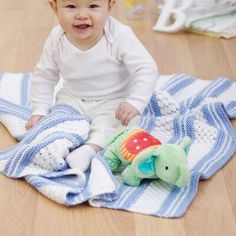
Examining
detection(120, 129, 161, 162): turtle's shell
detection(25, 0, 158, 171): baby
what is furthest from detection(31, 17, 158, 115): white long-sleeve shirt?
detection(120, 129, 161, 162): turtle's shell

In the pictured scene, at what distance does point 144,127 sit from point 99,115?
4.4 inches

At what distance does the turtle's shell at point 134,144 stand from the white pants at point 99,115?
101 mm

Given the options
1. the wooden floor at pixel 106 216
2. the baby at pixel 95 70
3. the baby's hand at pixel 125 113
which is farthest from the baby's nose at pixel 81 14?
the wooden floor at pixel 106 216

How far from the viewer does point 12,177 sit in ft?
4.28

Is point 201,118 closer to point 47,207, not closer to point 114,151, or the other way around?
point 114,151

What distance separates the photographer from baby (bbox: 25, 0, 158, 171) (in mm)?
1365

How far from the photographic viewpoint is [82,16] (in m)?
1.35

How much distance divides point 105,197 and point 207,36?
97 cm

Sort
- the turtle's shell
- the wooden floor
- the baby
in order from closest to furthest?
the wooden floor, the turtle's shell, the baby

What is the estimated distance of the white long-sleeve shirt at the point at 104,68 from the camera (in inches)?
55.2

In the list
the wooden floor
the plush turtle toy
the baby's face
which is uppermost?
the baby's face

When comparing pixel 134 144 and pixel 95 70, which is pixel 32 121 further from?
pixel 134 144

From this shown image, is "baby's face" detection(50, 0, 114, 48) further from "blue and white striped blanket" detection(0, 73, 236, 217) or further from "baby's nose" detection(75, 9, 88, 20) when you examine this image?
"blue and white striped blanket" detection(0, 73, 236, 217)

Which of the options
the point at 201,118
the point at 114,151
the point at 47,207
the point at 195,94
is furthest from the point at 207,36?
the point at 47,207
